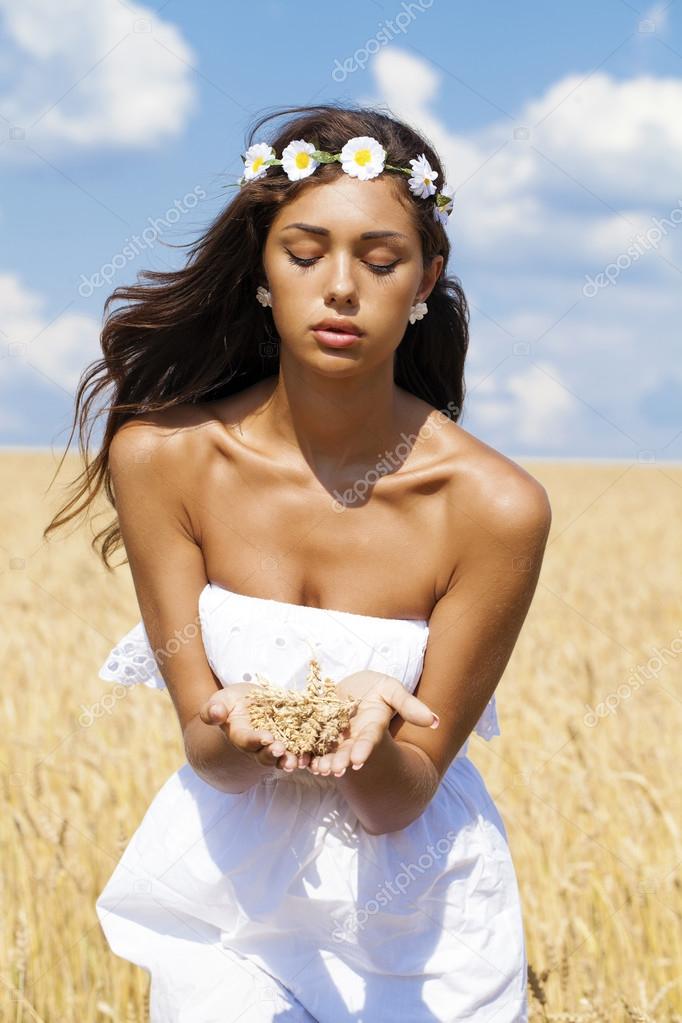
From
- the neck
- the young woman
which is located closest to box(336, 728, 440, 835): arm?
the young woman

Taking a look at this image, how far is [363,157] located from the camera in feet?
8.98

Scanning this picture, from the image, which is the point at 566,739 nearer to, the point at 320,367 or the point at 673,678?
the point at 673,678

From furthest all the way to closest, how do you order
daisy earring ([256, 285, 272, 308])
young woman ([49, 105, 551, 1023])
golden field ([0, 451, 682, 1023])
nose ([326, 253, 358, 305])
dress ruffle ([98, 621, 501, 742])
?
1. golden field ([0, 451, 682, 1023])
2. dress ruffle ([98, 621, 501, 742])
3. daisy earring ([256, 285, 272, 308])
4. young woman ([49, 105, 551, 1023])
5. nose ([326, 253, 358, 305])

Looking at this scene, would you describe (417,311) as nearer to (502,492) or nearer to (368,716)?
(502,492)

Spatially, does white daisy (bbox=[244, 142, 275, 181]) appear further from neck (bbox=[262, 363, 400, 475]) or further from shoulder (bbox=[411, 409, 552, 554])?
shoulder (bbox=[411, 409, 552, 554])

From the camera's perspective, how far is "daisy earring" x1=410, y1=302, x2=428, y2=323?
9.49 ft

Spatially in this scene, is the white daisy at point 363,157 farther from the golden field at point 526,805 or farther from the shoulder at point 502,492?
the golden field at point 526,805

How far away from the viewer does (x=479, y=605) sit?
273cm

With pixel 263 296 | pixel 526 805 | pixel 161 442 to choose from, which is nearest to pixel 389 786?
pixel 161 442

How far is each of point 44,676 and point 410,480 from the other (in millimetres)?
4602

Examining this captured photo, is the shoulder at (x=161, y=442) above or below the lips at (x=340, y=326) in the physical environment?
below

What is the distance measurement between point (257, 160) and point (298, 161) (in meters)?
0.15

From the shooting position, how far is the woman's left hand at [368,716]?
225 cm

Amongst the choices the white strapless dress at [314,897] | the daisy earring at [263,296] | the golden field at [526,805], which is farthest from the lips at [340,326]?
the golden field at [526,805]
